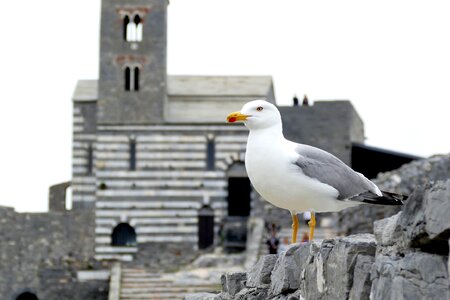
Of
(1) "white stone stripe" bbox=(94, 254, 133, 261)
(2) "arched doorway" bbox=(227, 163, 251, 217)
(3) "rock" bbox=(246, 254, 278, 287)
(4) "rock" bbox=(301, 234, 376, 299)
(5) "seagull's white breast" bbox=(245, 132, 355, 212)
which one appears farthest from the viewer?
(2) "arched doorway" bbox=(227, 163, 251, 217)

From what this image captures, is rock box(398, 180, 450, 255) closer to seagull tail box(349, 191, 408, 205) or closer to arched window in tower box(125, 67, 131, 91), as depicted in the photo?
seagull tail box(349, 191, 408, 205)

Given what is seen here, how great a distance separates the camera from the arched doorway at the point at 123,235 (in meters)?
40.7

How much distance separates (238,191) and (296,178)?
33.8 meters

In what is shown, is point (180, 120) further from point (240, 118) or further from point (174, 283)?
point (240, 118)

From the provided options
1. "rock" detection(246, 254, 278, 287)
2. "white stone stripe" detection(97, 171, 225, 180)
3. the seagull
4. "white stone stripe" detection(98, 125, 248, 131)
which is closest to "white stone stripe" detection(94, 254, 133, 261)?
"white stone stripe" detection(97, 171, 225, 180)

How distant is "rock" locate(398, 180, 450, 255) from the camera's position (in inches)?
176

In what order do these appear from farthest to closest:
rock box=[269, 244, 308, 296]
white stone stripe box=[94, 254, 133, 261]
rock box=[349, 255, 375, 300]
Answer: white stone stripe box=[94, 254, 133, 261] → rock box=[269, 244, 308, 296] → rock box=[349, 255, 375, 300]

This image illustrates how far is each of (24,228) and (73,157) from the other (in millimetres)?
3284

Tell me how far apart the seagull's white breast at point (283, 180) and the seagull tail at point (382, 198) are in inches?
6.6

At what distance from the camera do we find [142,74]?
4097cm

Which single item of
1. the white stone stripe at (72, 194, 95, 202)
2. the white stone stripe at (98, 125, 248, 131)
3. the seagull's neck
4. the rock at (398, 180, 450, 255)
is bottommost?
the rock at (398, 180, 450, 255)

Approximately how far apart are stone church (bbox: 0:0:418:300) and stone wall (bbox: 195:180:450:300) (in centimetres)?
3333

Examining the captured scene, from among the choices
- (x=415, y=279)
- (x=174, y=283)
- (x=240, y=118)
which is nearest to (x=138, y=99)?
(x=174, y=283)

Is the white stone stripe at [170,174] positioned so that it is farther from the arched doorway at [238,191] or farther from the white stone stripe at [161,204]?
the white stone stripe at [161,204]
